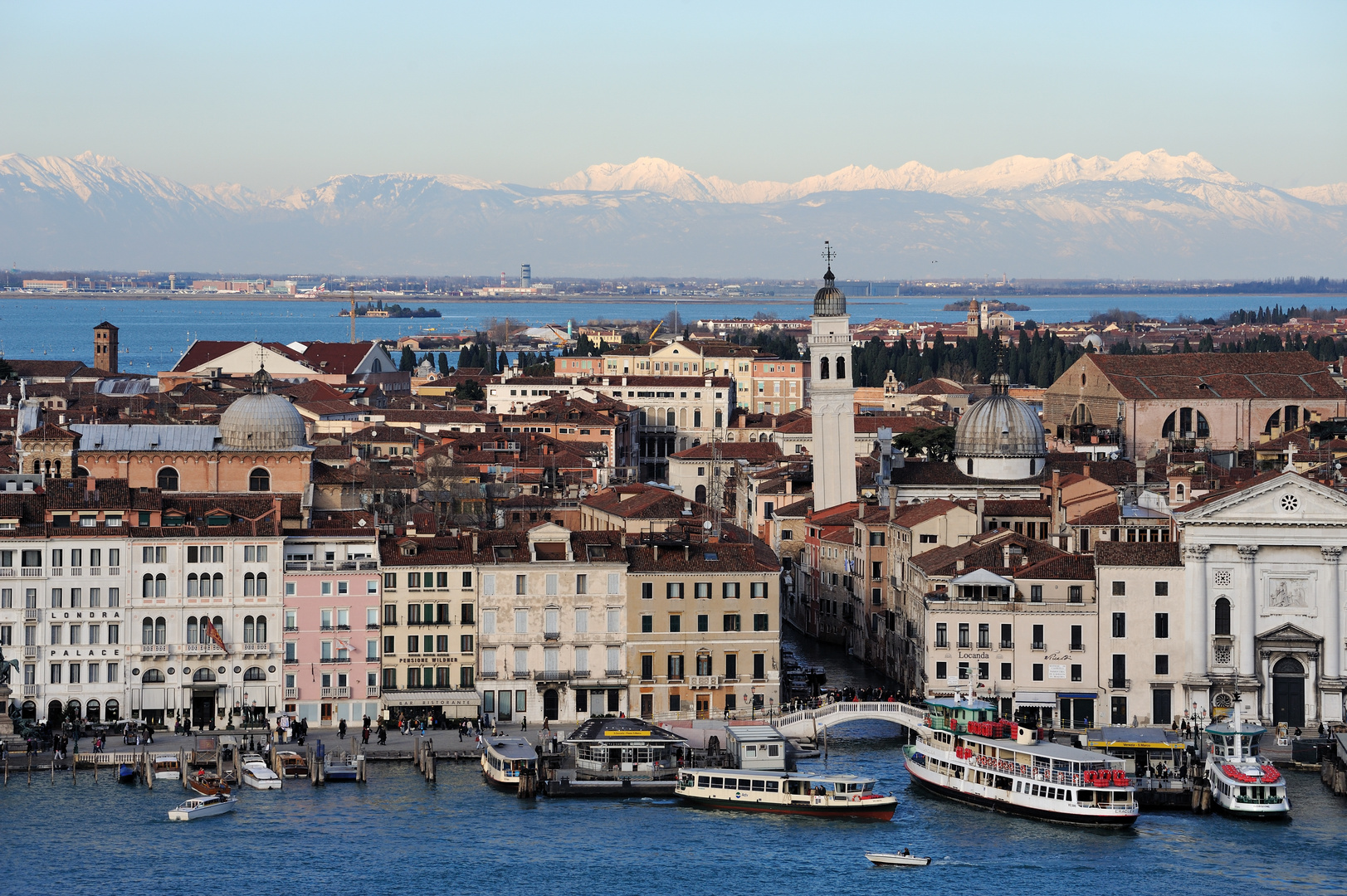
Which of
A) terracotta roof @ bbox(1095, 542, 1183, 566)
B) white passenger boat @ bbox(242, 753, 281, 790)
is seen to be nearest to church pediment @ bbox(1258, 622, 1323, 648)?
terracotta roof @ bbox(1095, 542, 1183, 566)

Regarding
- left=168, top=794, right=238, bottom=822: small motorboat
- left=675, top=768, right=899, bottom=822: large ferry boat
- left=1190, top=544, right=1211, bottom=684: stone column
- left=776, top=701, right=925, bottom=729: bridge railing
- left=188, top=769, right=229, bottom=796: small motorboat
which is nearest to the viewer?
left=168, top=794, right=238, bottom=822: small motorboat

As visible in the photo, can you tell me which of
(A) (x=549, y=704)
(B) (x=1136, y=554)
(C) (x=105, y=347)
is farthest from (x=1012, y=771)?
(C) (x=105, y=347)

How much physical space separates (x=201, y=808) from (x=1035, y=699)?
16826 mm

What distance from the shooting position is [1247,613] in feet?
154

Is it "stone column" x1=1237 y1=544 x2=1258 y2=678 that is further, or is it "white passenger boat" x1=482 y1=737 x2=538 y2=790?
"stone column" x1=1237 y1=544 x2=1258 y2=678

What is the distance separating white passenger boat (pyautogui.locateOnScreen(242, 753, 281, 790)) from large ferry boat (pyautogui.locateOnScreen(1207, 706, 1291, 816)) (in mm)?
17126

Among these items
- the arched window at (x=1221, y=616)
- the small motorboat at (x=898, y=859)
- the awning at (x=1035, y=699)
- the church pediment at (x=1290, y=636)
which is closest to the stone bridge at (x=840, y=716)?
the awning at (x=1035, y=699)

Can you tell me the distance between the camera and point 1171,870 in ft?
123

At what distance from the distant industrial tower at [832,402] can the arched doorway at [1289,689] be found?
21.9 m

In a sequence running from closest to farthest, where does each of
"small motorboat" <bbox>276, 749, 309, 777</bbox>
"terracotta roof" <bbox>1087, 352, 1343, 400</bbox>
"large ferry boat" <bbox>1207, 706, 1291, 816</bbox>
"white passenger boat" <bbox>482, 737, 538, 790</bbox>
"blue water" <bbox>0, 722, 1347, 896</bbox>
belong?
"blue water" <bbox>0, 722, 1347, 896</bbox>
"large ferry boat" <bbox>1207, 706, 1291, 816</bbox>
"white passenger boat" <bbox>482, 737, 538, 790</bbox>
"small motorboat" <bbox>276, 749, 309, 777</bbox>
"terracotta roof" <bbox>1087, 352, 1343, 400</bbox>

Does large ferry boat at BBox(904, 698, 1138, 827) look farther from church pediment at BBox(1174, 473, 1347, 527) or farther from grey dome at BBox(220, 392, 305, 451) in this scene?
grey dome at BBox(220, 392, 305, 451)

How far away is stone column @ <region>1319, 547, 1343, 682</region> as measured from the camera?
46969 millimetres

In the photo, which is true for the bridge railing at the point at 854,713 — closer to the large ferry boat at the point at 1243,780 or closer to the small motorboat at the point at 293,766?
the large ferry boat at the point at 1243,780

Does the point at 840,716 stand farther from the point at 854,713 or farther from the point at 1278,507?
the point at 1278,507
